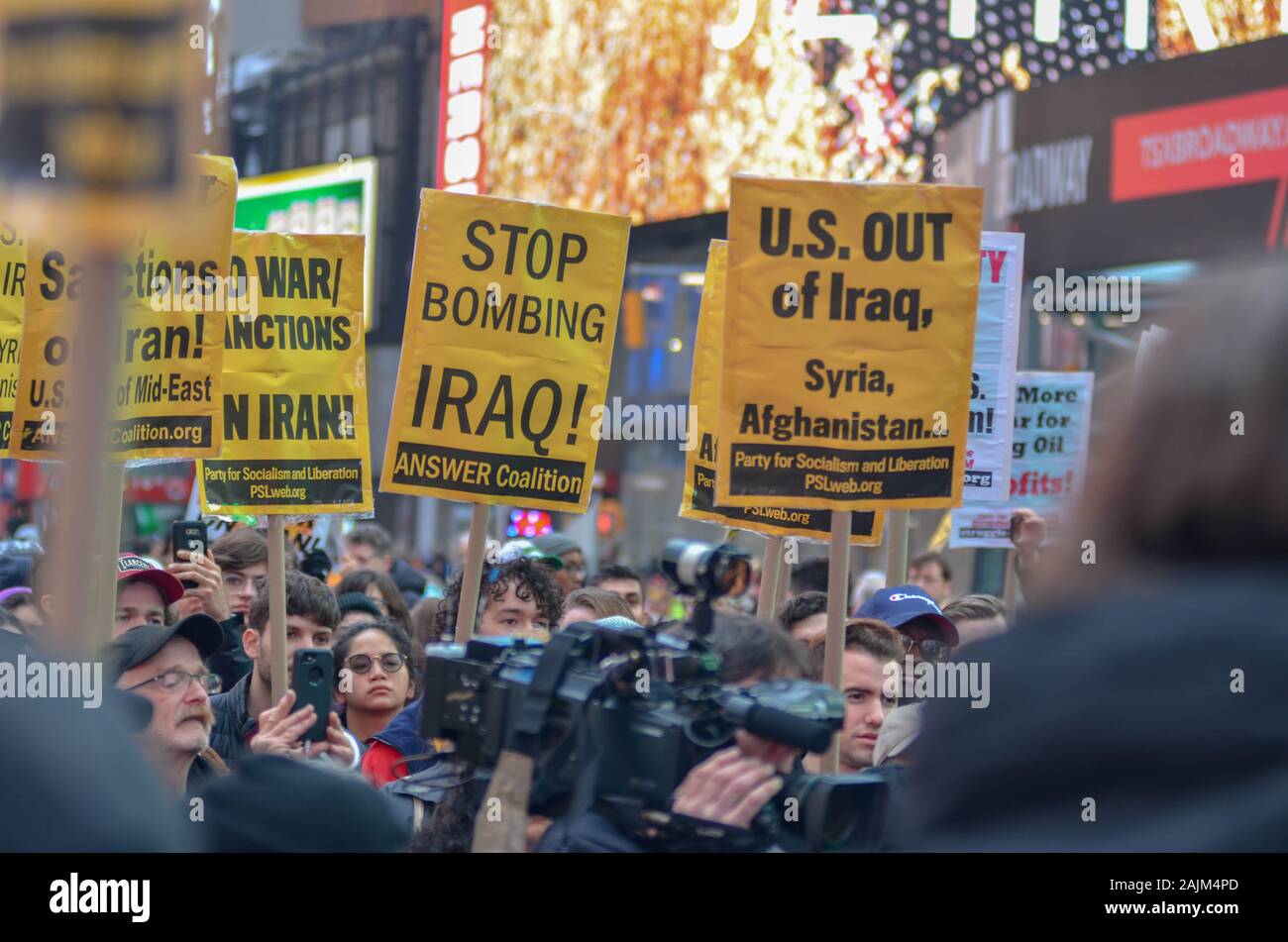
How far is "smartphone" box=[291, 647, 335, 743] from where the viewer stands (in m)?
4.11

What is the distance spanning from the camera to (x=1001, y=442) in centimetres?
750

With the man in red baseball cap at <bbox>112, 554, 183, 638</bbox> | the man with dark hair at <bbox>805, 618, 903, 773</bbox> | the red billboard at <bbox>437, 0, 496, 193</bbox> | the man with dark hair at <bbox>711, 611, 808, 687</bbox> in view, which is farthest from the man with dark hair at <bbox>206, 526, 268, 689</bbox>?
the red billboard at <bbox>437, 0, 496, 193</bbox>

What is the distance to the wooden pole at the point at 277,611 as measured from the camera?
5.90 m

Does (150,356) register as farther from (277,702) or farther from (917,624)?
(917,624)

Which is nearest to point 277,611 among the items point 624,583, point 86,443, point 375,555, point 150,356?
point 150,356

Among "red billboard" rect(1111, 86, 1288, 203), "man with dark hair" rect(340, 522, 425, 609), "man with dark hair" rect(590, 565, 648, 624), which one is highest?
"red billboard" rect(1111, 86, 1288, 203)

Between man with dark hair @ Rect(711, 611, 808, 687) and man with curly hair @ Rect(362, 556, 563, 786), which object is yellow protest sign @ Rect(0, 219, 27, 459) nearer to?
man with curly hair @ Rect(362, 556, 563, 786)

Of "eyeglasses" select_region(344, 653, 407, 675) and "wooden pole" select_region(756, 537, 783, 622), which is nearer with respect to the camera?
"eyeglasses" select_region(344, 653, 407, 675)

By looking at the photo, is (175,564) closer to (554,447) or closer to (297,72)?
(554,447)

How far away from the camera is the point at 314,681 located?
4.15m

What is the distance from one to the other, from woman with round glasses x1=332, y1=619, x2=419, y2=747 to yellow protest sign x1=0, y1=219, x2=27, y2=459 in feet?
7.56

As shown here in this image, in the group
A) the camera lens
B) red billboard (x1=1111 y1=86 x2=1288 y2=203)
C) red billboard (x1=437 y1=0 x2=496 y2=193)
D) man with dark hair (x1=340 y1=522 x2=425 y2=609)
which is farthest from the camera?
red billboard (x1=437 y1=0 x2=496 y2=193)
